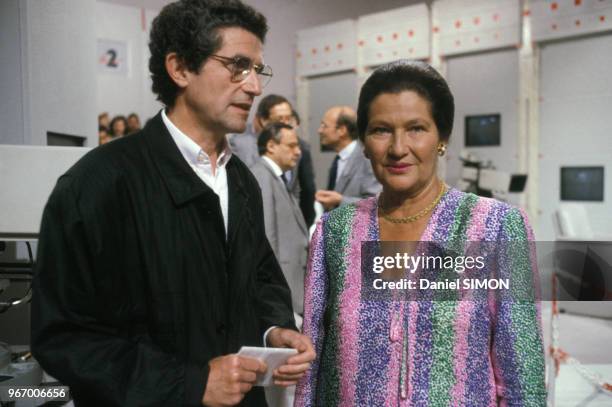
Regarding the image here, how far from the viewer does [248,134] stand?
414 cm

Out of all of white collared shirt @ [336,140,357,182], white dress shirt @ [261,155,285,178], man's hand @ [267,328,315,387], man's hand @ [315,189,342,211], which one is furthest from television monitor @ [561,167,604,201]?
man's hand @ [267,328,315,387]

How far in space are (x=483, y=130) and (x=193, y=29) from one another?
5.50 metres

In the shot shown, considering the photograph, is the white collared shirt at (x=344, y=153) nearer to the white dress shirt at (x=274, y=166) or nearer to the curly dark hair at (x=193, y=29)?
the white dress shirt at (x=274, y=166)

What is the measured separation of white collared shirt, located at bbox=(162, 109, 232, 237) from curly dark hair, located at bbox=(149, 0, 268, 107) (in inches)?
3.6

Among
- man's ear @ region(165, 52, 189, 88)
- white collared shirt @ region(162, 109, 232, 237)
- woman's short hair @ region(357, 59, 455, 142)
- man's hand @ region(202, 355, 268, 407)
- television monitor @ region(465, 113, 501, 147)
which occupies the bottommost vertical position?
man's hand @ region(202, 355, 268, 407)

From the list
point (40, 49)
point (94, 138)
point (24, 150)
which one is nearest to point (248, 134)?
point (94, 138)

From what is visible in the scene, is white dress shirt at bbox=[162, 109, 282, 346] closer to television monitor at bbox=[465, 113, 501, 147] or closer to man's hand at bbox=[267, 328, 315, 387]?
man's hand at bbox=[267, 328, 315, 387]

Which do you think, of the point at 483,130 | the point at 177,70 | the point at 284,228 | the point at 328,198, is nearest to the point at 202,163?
the point at 177,70

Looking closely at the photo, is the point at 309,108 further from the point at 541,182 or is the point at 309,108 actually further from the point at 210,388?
the point at 210,388

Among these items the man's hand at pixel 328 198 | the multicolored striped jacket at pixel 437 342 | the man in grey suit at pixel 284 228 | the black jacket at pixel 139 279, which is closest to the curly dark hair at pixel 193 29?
the black jacket at pixel 139 279

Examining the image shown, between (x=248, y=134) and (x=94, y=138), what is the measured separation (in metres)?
1.40

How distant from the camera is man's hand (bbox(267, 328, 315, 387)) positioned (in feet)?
3.54

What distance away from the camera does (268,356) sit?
1019 millimetres

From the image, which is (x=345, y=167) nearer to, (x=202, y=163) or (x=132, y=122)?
(x=202, y=163)
